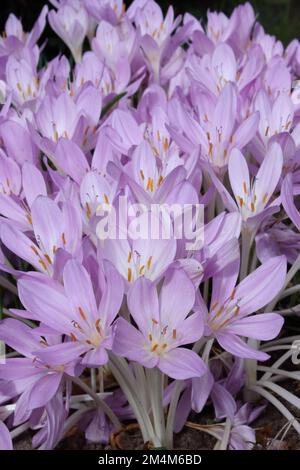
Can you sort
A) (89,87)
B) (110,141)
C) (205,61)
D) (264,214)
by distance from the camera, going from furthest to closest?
(205,61) < (89,87) < (110,141) < (264,214)

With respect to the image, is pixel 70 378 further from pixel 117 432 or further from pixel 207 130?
pixel 207 130

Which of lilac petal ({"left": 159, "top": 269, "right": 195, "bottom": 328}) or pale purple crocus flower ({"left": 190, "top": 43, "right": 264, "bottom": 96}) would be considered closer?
lilac petal ({"left": 159, "top": 269, "right": 195, "bottom": 328})

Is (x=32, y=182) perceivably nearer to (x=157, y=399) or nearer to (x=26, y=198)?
(x=26, y=198)

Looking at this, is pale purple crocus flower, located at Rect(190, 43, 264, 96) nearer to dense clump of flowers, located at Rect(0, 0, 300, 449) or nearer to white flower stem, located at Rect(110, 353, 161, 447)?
dense clump of flowers, located at Rect(0, 0, 300, 449)

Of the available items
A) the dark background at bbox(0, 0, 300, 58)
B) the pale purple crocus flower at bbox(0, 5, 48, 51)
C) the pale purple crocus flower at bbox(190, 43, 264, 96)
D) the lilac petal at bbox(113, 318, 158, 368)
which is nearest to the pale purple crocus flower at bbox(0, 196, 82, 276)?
the lilac petal at bbox(113, 318, 158, 368)

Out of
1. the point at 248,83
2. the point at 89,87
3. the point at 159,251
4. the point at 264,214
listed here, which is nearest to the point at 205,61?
the point at 248,83

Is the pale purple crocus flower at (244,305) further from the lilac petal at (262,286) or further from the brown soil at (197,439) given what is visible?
the brown soil at (197,439)
